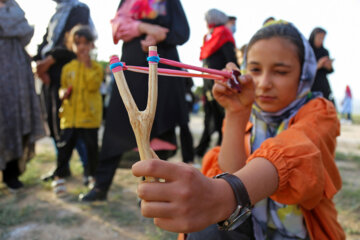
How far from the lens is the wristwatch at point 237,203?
2.44ft

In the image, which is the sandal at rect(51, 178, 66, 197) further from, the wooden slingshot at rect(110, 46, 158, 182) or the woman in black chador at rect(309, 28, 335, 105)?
the woman in black chador at rect(309, 28, 335, 105)

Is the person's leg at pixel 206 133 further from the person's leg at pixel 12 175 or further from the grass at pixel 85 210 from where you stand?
the person's leg at pixel 12 175

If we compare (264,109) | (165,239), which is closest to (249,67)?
(264,109)

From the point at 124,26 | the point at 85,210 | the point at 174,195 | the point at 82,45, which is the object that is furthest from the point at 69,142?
the point at 174,195

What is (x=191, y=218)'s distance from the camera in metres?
0.63

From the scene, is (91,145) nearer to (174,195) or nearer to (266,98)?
(266,98)

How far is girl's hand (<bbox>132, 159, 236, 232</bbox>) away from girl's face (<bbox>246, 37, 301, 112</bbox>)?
828mm

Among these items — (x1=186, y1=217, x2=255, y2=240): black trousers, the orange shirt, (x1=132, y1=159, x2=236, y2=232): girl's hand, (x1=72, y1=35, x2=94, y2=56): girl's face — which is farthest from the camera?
(x1=72, y1=35, x2=94, y2=56): girl's face

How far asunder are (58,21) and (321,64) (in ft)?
11.9

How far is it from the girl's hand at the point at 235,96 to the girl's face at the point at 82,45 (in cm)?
140

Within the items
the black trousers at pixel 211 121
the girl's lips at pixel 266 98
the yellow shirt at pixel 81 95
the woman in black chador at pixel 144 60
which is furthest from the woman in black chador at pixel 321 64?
the girl's lips at pixel 266 98

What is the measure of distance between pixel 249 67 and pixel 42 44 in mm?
2336

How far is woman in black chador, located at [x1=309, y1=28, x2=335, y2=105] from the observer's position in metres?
4.23

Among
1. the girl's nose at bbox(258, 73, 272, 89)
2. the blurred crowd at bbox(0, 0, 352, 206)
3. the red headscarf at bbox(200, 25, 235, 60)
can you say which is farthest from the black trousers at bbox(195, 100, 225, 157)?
the girl's nose at bbox(258, 73, 272, 89)
